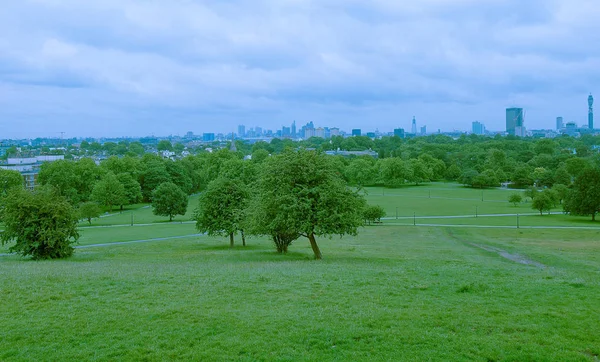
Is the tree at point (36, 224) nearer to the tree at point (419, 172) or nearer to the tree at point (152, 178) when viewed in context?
the tree at point (152, 178)

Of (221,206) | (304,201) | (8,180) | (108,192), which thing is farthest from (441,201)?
(8,180)

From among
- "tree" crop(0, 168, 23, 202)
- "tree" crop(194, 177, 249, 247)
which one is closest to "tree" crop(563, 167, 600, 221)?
"tree" crop(194, 177, 249, 247)

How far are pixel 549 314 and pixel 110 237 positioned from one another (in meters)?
42.3

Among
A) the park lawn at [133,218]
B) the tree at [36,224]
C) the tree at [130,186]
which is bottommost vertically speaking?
the park lawn at [133,218]

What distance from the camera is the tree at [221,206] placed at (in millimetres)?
37000

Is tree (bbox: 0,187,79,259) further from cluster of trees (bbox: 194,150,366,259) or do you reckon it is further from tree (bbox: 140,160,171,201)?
tree (bbox: 140,160,171,201)

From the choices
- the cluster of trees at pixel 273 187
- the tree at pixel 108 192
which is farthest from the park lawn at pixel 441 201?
the tree at pixel 108 192

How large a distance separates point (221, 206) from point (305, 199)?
12381 mm

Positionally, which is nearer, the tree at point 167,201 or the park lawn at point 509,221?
the park lawn at point 509,221

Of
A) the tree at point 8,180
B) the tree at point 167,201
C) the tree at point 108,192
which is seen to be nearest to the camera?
the tree at point 167,201

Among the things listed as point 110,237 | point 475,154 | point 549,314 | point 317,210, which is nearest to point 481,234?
point 317,210

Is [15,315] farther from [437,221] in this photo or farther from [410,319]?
[437,221]

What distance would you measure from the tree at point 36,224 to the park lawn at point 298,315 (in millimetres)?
9367

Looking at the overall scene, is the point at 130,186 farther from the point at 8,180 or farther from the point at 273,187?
the point at 273,187
